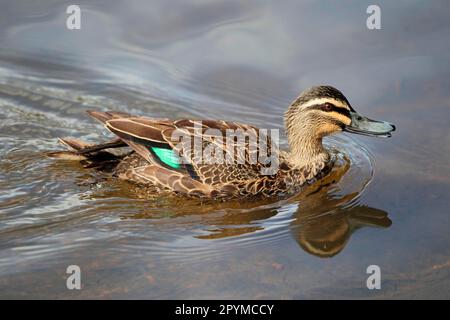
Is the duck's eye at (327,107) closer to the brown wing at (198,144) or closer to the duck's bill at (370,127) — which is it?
the duck's bill at (370,127)

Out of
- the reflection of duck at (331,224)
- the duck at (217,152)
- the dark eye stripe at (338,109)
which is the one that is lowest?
the reflection of duck at (331,224)

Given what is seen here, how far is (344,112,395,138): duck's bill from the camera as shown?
9570 mm

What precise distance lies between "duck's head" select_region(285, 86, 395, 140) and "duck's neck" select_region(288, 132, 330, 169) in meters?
0.06

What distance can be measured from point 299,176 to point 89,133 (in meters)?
3.08

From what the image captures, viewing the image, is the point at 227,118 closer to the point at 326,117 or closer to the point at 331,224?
the point at 326,117

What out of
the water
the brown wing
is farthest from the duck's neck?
the brown wing

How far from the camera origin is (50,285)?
24.1 feet

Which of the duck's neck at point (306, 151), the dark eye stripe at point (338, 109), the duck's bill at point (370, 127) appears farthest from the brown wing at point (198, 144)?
the duck's bill at point (370, 127)

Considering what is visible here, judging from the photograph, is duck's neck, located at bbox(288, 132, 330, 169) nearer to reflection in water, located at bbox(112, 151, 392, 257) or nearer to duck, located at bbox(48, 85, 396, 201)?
duck, located at bbox(48, 85, 396, 201)

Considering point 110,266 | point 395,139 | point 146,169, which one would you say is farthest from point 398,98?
point 110,266

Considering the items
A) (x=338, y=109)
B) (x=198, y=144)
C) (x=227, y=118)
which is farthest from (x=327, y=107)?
(x=227, y=118)

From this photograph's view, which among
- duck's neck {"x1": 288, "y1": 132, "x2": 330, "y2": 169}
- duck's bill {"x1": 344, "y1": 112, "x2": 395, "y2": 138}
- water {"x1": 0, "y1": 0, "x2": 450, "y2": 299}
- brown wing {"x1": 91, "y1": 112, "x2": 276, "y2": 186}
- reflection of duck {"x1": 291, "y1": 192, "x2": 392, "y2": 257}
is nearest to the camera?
water {"x1": 0, "y1": 0, "x2": 450, "y2": 299}

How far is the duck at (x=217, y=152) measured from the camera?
9266mm

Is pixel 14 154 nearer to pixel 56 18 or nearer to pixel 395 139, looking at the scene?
pixel 56 18
